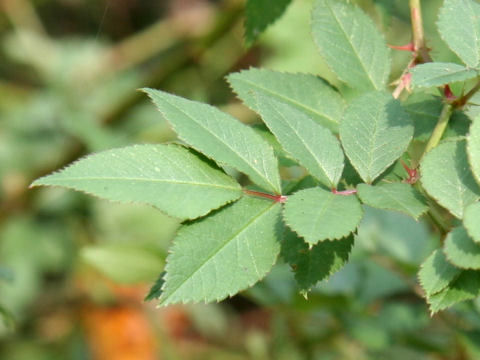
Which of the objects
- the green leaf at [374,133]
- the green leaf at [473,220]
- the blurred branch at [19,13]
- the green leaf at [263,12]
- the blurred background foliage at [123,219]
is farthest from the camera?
the blurred branch at [19,13]

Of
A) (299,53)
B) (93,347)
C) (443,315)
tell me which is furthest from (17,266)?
(443,315)

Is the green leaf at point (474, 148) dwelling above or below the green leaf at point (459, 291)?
above

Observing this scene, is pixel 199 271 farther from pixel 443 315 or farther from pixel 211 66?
pixel 211 66

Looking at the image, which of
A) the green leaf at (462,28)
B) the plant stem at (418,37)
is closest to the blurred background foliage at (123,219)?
the plant stem at (418,37)

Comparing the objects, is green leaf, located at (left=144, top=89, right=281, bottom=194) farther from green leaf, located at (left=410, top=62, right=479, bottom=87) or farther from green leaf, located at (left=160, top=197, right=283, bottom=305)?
green leaf, located at (left=410, top=62, right=479, bottom=87)

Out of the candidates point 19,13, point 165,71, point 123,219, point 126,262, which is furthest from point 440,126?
Answer: point 19,13

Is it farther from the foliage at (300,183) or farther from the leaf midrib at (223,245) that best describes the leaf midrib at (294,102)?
the leaf midrib at (223,245)
